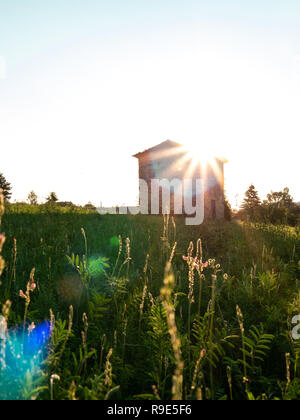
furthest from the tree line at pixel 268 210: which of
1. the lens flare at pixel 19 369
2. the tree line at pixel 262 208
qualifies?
the lens flare at pixel 19 369

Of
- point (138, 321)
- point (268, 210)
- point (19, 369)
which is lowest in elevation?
point (138, 321)

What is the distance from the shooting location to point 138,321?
9.46 ft

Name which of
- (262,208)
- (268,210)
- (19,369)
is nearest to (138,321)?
(19,369)

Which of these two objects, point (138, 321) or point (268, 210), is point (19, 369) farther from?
point (268, 210)

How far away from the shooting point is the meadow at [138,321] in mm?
1683

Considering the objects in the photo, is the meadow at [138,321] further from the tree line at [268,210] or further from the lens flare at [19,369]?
the tree line at [268,210]

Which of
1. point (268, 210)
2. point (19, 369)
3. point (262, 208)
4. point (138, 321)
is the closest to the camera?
point (19, 369)

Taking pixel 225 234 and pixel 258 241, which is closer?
pixel 258 241

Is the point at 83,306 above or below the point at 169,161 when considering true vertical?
below
